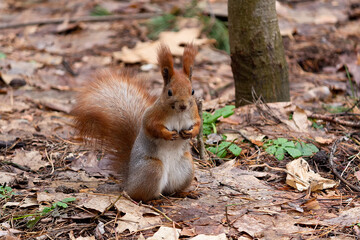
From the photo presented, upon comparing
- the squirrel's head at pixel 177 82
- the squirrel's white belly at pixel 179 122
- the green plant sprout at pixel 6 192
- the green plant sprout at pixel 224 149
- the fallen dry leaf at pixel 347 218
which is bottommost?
the fallen dry leaf at pixel 347 218

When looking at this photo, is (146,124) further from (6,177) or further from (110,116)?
(6,177)

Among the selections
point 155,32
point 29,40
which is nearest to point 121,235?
point 155,32

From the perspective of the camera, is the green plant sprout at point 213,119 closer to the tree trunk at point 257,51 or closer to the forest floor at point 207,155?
the forest floor at point 207,155

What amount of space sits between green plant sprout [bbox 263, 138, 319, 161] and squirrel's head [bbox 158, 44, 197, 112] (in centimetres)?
96

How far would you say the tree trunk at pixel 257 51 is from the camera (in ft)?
11.0

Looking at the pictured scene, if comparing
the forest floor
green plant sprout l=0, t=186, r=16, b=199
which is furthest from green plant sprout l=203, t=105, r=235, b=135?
green plant sprout l=0, t=186, r=16, b=199

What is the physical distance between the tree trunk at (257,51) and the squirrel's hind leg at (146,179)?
129cm

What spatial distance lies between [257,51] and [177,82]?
4.10ft

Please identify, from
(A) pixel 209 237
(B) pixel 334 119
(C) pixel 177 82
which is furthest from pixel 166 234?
(B) pixel 334 119

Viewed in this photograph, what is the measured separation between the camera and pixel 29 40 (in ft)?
20.7

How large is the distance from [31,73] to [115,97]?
2.55m

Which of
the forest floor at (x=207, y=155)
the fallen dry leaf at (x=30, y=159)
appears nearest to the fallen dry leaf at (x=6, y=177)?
the forest floor at (x=207, y=155)

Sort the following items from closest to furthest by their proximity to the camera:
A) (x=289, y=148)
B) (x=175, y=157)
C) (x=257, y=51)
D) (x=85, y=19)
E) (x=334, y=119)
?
(x=175, y=157) < (x=289, y=148) < (x=257, y=51) < (x=334, y=119) < (x=85, y=19)

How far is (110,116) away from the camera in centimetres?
283
